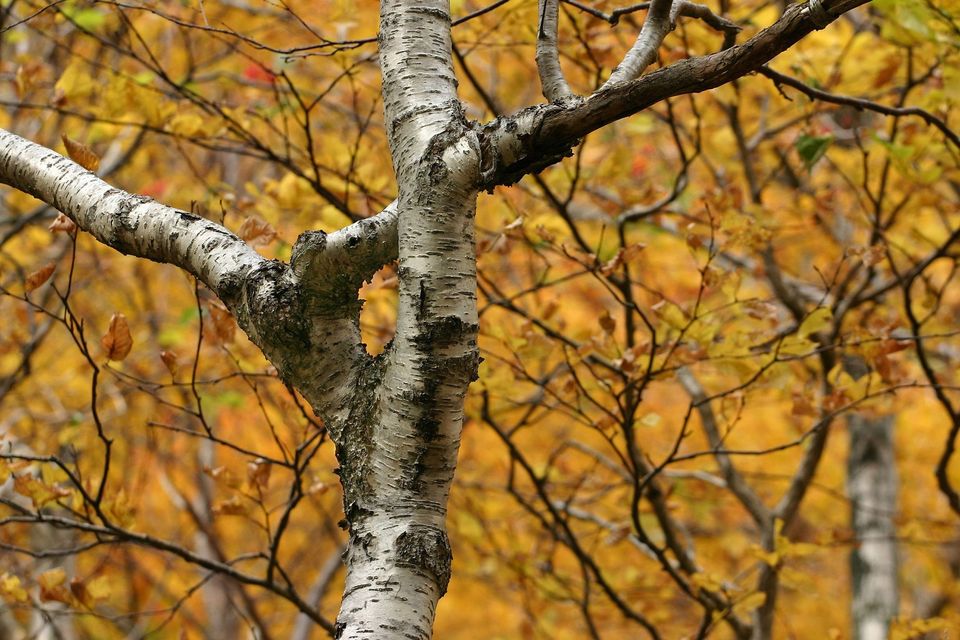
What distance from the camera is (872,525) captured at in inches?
164

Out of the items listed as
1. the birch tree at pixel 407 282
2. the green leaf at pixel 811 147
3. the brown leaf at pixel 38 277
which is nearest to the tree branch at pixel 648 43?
the birch tree at pixel 407 282

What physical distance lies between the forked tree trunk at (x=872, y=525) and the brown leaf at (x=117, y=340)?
3260 millimetres

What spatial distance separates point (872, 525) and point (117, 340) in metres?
3.80

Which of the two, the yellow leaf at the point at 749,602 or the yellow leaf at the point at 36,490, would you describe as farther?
the yellow leaf at the point at 749,602

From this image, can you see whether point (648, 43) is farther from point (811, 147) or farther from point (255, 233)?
point (811, 147)

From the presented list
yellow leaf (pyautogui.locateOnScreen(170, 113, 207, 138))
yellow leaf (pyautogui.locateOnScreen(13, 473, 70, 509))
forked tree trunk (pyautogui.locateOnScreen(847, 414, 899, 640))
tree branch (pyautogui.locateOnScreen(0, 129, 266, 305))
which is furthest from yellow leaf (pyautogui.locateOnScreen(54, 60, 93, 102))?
forked tree trunk (pyautogui.locateOnScreen(847, 414, 899, 640))

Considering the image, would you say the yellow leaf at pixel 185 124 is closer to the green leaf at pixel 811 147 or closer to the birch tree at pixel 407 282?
the birch tree at pixel 407 282

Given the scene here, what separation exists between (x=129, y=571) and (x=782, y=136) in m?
5.45

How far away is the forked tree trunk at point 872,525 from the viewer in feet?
13.0

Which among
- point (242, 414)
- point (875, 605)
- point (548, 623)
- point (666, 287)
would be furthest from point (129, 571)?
point (875, 605)

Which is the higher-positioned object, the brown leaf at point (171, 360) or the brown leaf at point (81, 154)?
the brown leaf at point (81, 154)

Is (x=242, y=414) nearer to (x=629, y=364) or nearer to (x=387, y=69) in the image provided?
(x=629, y=364)

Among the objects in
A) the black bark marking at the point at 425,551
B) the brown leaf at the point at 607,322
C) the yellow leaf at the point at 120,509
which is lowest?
the black bark marking at the point at 425,551

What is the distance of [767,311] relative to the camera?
6.81 ft
